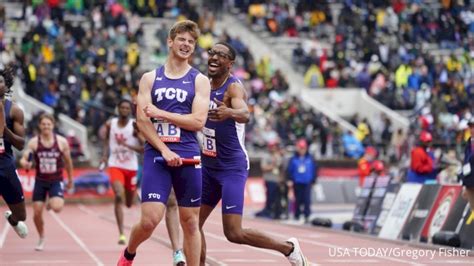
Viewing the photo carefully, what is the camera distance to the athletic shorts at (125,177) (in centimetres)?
1948

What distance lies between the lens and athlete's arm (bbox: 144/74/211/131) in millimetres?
11484

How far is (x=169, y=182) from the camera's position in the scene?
11.7 metres

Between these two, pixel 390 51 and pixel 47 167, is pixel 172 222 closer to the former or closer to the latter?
pixel 47 167

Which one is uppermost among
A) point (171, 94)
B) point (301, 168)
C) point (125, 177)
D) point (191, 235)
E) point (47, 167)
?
point (171, 94)

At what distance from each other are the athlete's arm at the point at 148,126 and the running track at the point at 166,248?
4054 millimetres

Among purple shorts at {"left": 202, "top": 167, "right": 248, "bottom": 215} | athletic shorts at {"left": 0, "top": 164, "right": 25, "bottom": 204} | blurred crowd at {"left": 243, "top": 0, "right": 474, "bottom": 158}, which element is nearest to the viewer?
purple shorts at {"left": 202, "top": 167, "right": 248, "bottom": 215}

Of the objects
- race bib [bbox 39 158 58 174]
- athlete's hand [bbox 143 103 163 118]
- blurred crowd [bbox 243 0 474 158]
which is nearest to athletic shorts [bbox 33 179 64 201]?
race bib [bbox 39 158 58 174]

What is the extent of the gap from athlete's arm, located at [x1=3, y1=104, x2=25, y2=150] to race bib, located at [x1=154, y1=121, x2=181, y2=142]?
361 centimetres

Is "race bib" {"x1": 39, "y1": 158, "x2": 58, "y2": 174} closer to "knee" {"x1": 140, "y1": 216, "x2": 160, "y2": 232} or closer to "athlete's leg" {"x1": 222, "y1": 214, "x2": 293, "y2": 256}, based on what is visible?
"athlete's leg" {"x1": 222, "y1": 214, "x2": 293, "y2": 256}

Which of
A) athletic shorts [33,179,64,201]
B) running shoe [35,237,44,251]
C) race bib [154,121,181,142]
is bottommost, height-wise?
running shoe [35,237,44,251]

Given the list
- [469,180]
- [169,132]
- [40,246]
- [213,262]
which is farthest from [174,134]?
[40,246]

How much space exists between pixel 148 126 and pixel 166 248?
700 centimetres

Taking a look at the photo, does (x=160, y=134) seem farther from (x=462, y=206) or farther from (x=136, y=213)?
(x=136, y=213)

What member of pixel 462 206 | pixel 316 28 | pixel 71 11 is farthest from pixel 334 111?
pixel 462 206
